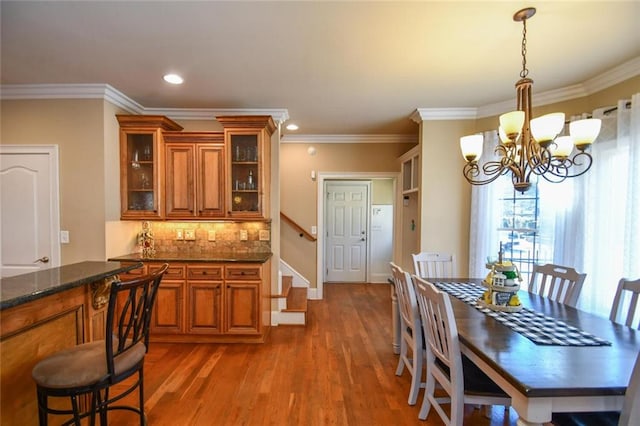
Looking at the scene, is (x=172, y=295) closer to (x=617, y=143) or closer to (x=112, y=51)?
(x=112, y=51)

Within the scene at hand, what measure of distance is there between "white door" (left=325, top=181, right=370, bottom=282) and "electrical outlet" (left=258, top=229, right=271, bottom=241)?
2.50 m

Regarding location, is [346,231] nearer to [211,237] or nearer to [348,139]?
[348,139]

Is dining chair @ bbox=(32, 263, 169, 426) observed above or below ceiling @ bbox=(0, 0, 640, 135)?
below

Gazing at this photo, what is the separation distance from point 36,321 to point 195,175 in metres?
2.07

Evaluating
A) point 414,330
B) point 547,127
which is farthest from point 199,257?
point 547,127

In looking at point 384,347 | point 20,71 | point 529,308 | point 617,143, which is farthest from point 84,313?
point 617,143

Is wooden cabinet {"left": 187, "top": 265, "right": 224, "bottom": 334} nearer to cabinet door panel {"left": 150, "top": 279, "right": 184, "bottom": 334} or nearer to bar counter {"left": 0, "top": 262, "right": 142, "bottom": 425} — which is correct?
cabinet door panel {"left": 150, "top": 279, "right": 184, "bottom": 334}

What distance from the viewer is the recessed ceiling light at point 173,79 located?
264 cm

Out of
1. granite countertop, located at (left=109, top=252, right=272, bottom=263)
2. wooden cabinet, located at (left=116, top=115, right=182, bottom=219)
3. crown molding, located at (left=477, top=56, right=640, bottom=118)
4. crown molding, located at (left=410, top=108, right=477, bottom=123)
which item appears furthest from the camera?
crown molding, located at (left=410, top=108, right=477, bottom=123)

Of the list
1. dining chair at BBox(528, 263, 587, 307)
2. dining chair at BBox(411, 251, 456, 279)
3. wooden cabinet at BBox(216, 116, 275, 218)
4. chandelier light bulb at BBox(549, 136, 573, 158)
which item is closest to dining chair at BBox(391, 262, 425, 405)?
dining chair at BBox(411, 251, 456, 279)

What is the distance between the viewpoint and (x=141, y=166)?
10.9 feet

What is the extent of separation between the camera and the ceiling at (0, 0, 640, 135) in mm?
1773

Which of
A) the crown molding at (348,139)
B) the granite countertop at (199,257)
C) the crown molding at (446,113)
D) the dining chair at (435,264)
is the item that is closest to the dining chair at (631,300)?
the dining chair at (435,264)

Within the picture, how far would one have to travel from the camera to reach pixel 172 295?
3117 millimetres
